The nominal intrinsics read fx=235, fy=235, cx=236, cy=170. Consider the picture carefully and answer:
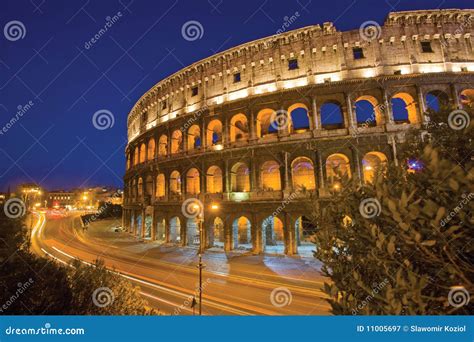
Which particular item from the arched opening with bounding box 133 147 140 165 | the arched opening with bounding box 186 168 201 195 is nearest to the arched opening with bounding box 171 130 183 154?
the arched opening with bounding box 186 168 201 195

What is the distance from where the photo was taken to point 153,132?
2945cm

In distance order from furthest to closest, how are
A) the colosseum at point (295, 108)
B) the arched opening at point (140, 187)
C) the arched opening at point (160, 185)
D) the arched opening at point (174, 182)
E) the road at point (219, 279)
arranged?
the arched opening at point (140, 187) < the arched opening at point (160, 185) < the arched opening at point (174, 182) < the colosseum at point (295, 108) < the road at point (219, 279)

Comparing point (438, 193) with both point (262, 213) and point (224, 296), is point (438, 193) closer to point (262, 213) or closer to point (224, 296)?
point (224, 296)

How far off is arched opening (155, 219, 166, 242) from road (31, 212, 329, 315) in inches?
103

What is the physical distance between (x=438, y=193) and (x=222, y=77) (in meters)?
24.2

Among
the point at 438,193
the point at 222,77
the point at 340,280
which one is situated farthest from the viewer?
the point at 222,77

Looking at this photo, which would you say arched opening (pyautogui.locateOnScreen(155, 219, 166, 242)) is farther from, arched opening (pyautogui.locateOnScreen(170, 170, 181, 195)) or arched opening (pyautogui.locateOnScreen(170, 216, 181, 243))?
arched opening (pyautogui.locateOnScreen(170, 170, 181, 195))

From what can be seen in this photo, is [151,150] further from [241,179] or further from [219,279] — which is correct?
[219,279]

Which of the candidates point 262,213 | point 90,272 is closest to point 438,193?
point 90,272

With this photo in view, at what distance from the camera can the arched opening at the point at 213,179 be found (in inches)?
934

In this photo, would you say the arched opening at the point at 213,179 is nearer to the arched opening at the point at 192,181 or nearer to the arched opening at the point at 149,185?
the arched opening at the point at 192,181

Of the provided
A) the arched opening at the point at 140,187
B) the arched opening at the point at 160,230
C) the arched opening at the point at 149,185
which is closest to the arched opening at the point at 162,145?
the arched opening at the point at 149,185

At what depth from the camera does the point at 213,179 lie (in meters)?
25.8

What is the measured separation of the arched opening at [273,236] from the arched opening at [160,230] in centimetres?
1230
